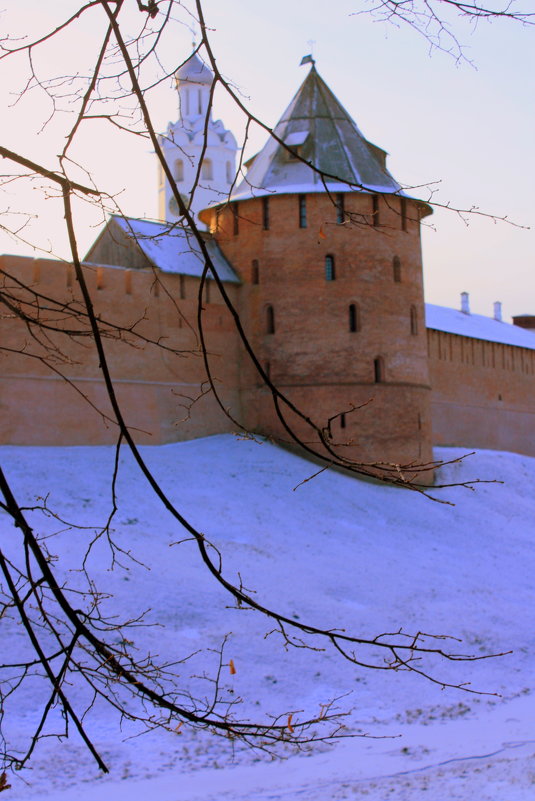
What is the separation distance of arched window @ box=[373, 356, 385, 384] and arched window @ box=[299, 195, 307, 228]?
287 cm

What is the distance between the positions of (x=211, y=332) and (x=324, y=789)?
37.3ft

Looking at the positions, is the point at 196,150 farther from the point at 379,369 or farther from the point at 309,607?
the point at 309,607

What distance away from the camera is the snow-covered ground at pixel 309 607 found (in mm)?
9969

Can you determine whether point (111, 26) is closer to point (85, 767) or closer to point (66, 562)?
point (85, 767)

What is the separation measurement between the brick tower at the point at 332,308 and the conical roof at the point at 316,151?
4 centimetres

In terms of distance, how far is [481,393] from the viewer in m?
25.5

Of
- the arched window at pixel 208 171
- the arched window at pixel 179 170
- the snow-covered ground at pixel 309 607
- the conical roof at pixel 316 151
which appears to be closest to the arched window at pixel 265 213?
the conical roof at pixel 316 151

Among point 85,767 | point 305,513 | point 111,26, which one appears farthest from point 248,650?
point 111,26

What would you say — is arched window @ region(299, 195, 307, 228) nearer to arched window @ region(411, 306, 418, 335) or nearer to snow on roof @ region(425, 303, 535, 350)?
arched window @ region(411, 306, 418, 335)

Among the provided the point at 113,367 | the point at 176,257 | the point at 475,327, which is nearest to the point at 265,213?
the point at 176,257

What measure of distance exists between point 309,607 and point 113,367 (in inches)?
262

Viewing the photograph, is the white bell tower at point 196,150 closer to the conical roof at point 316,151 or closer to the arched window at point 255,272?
the conical roof at point 316,151

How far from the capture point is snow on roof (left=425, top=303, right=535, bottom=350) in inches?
1024

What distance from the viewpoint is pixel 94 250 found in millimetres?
21359
